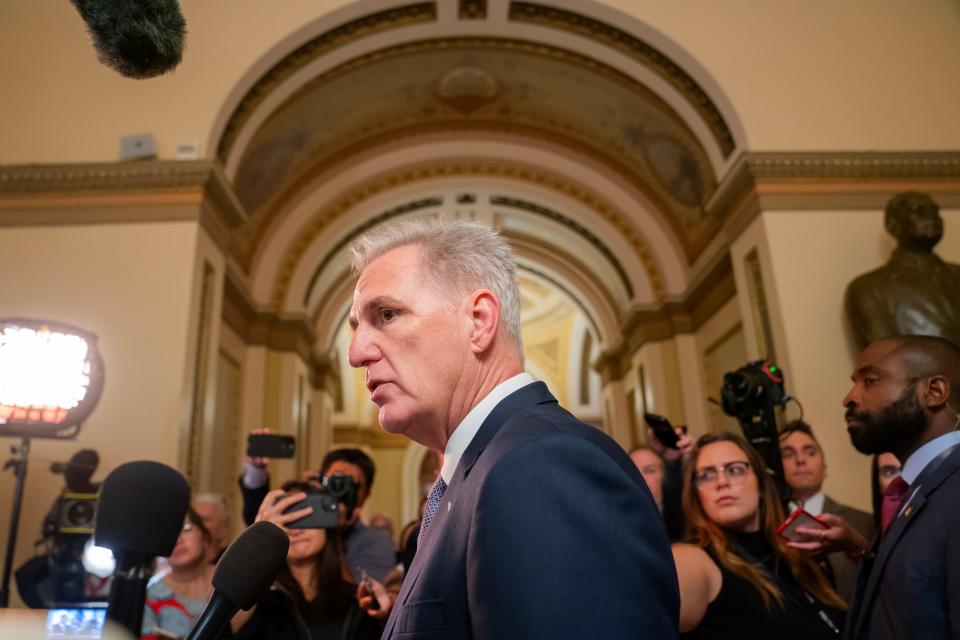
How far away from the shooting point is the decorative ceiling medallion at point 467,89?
929 centimetres

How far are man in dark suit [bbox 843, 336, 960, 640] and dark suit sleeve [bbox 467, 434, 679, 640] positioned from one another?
4.43ft

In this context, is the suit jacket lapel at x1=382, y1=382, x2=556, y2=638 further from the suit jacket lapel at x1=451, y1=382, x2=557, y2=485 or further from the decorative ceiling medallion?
the decorative ceiling medallion

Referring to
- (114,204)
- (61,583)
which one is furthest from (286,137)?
(61,583)

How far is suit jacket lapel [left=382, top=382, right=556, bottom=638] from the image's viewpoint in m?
1.22

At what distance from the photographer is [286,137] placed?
29.8 ft

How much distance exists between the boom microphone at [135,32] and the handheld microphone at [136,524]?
68cm

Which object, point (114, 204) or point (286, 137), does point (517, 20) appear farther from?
point (114, 204)

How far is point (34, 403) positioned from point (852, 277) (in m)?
6.37

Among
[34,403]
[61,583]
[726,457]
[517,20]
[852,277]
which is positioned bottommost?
[61,583]

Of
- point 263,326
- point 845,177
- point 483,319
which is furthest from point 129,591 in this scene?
point 263,326

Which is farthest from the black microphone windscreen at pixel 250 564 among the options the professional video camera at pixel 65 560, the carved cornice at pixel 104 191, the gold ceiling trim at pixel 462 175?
the gold ceiling trim at pixel 462 175

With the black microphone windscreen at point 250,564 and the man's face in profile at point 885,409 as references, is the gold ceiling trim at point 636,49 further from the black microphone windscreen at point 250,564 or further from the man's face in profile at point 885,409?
the black microphone windscreen at point 250,564

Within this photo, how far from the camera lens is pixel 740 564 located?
2.25 metres

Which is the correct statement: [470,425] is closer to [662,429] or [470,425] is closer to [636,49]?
[662,429]
